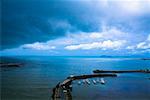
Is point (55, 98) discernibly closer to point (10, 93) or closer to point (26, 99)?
point (26, 99)

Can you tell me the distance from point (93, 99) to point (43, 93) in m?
5.82

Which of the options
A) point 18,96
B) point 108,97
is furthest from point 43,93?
point 108,97

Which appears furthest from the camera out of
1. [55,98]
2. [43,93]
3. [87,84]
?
[87,84]

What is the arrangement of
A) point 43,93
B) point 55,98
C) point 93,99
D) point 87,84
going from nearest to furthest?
point 55,98, point 93,99, point 43,93, point 87,84

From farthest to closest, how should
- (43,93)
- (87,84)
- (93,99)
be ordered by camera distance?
(87,84) → (43,93) → (93,99)

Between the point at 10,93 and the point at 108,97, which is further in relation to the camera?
the point at 10,93

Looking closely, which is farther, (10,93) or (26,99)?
(10,93)

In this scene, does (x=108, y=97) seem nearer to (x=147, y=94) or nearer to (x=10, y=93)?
(x=147, y=94)

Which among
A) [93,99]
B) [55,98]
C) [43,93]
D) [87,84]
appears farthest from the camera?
[87,84]

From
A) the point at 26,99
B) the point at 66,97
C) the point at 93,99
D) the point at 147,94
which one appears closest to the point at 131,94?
the point at 147,94

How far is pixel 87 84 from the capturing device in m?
40.3

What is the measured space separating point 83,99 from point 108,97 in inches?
110

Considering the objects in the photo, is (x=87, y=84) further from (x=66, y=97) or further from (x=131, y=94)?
(x=66, y=97)

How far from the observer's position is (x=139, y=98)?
93.4 feet
